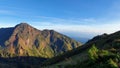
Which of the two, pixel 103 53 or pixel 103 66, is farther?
pixel 103 53

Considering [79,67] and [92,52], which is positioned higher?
[92,52]

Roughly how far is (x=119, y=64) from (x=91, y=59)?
685 centimetres

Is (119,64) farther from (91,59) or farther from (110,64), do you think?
(91,59)

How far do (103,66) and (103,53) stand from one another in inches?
218

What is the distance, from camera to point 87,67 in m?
43.7

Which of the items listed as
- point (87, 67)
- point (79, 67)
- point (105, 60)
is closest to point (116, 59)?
point (105, 60)

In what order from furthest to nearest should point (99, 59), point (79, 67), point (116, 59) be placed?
point (79, 67), point (99, 59), point (116, 59)

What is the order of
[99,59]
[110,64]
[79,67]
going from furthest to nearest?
[79,67] < [99,59] < [110,64]

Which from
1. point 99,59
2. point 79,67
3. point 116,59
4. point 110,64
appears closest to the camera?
point 110,64

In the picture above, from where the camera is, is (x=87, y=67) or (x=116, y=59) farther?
(x=87, y=67)

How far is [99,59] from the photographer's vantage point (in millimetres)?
42625

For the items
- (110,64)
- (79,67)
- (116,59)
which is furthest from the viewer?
(79,67)

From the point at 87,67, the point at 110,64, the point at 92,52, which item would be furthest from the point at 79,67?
the point at 110,64

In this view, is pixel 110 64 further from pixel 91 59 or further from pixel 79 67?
pixel 79 67
